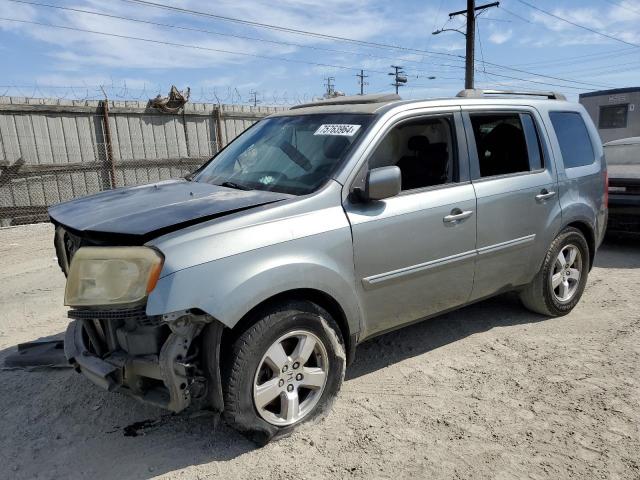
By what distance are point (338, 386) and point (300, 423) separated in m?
0.33

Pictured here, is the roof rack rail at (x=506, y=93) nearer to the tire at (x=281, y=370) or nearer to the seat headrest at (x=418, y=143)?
the seat headrest at (x=418, y=143)

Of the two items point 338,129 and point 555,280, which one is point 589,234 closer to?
point 555,280

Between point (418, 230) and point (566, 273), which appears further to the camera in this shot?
point (566, 273)

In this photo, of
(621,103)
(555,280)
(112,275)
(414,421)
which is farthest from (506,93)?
(621,103)

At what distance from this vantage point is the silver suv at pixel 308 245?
2686 millimetres

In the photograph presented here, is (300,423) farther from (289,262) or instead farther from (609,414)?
(609,414)

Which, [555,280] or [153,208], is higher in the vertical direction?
[153,208]

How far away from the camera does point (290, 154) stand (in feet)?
12.2

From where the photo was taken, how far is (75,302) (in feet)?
8.89

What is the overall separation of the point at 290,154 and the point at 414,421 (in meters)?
1.93

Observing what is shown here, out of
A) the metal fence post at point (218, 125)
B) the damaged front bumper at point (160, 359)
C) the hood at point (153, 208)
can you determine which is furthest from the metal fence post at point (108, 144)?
the damaged front bumper at point (160, 359)

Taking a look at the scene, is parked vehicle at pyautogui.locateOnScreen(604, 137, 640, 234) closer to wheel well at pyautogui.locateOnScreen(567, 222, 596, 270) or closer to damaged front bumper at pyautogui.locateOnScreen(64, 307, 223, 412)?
wheel well at pyautogui.locateOnScreen(567, 222, 596, 270)

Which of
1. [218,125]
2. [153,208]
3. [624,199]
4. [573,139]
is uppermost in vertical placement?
[218,125]

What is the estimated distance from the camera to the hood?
2.80 metres
